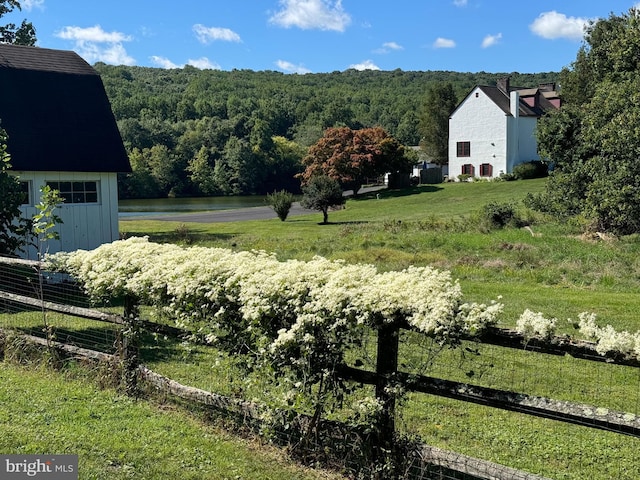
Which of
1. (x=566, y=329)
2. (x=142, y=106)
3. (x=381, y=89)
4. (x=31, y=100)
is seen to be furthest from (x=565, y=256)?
(x=381, y=89)

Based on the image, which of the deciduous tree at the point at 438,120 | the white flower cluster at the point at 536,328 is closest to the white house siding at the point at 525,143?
the deciduous tree at the point at 438,120

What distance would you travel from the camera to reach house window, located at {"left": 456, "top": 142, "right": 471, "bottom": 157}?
5394 cm

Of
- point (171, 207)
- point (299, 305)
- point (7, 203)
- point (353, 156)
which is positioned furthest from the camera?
point (171, 207)

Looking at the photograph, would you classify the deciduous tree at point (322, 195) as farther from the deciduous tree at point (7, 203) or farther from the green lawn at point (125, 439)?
the green lawn at point (125, 439)

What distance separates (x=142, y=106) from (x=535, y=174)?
3272 inches

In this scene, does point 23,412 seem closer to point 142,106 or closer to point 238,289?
point 238,289

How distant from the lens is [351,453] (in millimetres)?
4535

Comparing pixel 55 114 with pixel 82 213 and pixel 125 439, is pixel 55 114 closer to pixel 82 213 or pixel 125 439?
pixel 82 213

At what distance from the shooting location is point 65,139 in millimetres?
19078

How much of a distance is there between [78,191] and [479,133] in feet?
135

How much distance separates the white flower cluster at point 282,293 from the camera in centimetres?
404

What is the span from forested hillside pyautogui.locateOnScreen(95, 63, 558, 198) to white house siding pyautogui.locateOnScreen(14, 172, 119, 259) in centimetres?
6267

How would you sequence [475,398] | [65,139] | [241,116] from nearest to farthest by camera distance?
1. [475,398]
2. [65,139]
3. [241,116]

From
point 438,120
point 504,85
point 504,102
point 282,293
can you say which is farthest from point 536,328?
point 438,120
